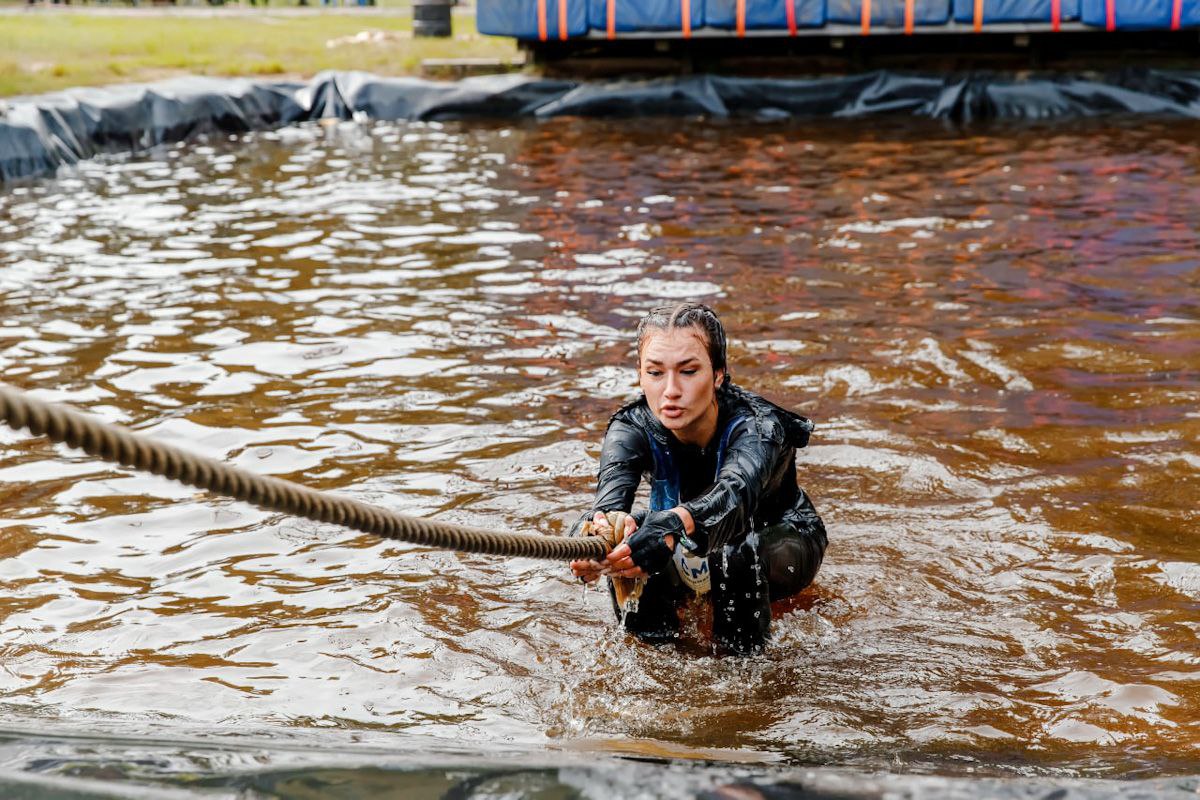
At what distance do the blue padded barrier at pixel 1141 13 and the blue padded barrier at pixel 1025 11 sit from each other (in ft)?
0.68

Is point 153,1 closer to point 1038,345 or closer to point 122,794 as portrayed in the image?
point 1038,345

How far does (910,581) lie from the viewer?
5.17 meters

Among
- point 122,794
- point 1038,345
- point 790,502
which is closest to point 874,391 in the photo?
point 1038,345

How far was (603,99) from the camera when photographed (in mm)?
18141

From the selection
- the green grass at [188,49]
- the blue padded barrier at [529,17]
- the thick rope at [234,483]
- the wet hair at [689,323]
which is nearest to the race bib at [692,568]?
the wet hair at [689,323]

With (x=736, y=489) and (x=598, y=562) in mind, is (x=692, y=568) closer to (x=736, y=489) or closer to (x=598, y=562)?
(x=736, y=489)

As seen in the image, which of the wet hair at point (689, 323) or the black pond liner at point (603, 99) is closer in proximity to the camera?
the wet hair at point (689, 323)

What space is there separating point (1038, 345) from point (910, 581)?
317cm

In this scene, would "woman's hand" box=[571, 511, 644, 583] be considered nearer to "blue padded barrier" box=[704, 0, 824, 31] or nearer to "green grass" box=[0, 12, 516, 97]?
"green grass" box=[0, 12, 516, 97]

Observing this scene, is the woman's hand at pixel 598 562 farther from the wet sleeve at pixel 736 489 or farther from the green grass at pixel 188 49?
the green grass at pixel 188 49

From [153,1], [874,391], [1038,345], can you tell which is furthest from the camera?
[153,1]

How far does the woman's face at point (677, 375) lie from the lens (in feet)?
13.1

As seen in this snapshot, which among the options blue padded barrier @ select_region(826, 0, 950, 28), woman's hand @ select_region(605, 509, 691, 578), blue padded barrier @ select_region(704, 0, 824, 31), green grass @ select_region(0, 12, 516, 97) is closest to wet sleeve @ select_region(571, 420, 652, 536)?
woman's hand @ select_region(605, 509, 691, 578)

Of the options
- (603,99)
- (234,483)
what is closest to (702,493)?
(234,483)
